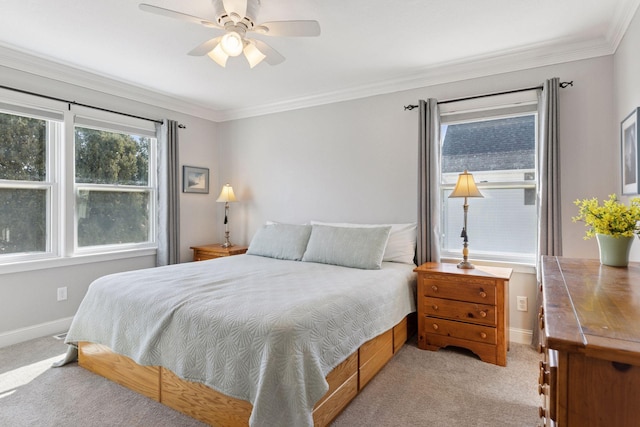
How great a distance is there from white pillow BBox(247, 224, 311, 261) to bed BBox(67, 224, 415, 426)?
0.48 m

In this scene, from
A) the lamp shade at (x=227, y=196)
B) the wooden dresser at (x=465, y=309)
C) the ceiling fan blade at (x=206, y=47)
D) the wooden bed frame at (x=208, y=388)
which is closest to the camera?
the wooden bed frame at (x=208, y=388)

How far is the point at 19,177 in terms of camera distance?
3033 mm

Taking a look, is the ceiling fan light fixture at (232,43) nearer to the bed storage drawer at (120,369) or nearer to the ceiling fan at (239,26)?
the ceiling fan at (239,26)

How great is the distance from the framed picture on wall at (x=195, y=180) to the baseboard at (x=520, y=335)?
12.5ft

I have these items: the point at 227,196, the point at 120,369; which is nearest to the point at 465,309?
the point at 120,369

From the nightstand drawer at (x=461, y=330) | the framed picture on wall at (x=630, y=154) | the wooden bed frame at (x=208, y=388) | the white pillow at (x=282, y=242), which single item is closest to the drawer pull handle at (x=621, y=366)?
the wooden bed frame at (x=208, y=388)

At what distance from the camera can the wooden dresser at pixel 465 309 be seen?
2.55m

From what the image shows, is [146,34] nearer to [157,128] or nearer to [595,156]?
[157,128]

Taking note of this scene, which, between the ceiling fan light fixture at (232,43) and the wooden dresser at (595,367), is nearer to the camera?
the wooden dresser at (595,367)

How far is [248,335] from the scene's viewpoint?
5.32ft

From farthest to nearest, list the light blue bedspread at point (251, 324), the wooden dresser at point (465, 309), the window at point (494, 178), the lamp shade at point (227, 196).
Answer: the lamp shade at point (227, 196)
the window at point (494, 178)
the wooden dresser at point (465, 309)
the light blue bedspread at point (251, 324)

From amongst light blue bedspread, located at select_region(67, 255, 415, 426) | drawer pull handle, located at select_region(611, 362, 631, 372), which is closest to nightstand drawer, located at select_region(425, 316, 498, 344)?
light blue bedspread, located at select_region(67, 255, 415, 426)

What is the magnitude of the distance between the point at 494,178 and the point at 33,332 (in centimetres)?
438

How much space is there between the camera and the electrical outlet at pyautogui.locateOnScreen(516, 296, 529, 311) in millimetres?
2967
